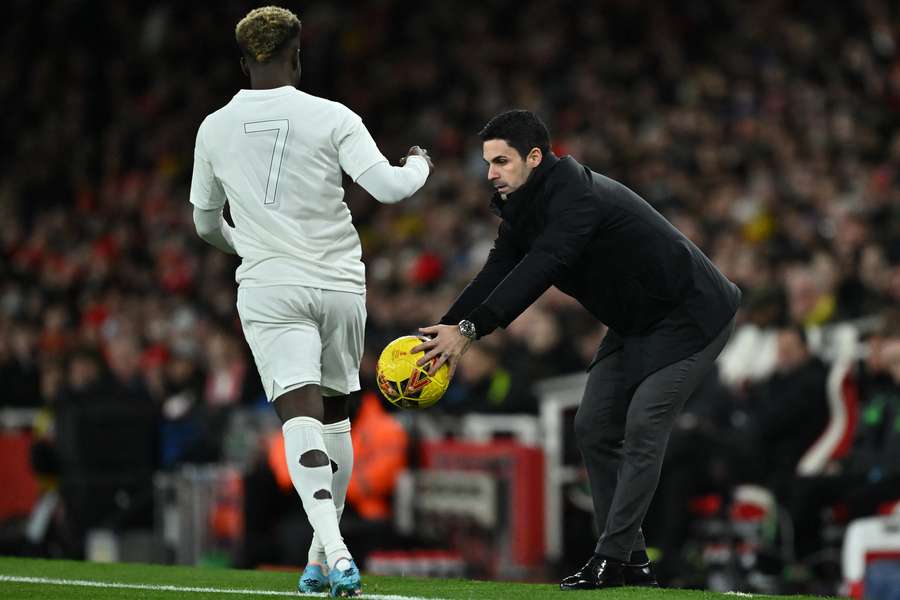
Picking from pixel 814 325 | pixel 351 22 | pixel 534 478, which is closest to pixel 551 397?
pixel 534 478

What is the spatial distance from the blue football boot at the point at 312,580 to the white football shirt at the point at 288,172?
110 cm

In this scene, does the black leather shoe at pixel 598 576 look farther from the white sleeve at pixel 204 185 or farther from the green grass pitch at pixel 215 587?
the white sleeve at pixel 204 185

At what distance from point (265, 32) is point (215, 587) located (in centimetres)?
232

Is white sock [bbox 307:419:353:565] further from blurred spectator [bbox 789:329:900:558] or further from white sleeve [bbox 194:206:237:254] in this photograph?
blurred spectator [bbox 789:329:900:558]

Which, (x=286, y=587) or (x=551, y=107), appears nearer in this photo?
(x=286, y=587)

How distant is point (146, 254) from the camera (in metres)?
20.2

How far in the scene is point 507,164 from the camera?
6.38 m

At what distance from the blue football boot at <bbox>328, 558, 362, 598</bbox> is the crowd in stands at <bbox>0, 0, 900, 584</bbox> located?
486cm

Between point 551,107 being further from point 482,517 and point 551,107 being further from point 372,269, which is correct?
point 482,517

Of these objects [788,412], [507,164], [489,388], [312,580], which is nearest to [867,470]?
[788,412]

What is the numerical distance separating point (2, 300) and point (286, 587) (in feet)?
45.9

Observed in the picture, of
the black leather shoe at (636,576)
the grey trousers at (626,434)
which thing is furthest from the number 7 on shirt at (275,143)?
the black leather shoe at (636,576)

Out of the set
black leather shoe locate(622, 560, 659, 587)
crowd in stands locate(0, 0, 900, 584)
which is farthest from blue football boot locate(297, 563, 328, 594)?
crowd in stands locate(0, 0, 900, 584)

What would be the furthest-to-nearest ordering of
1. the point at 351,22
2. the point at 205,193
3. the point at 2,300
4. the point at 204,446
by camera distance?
the point at 351,22 → the point at 2,300 → the point at 204,446 → the point at 205,193
